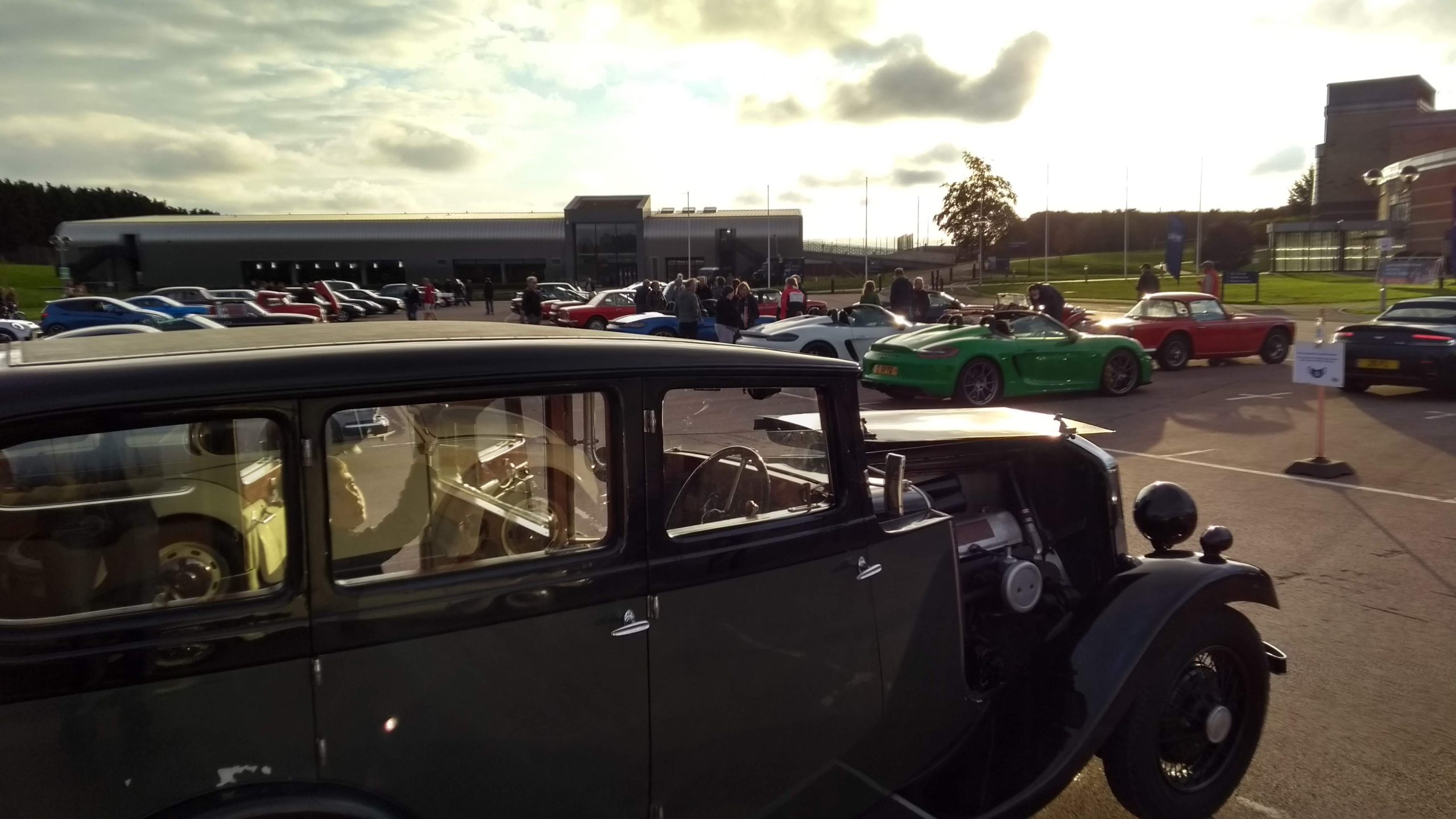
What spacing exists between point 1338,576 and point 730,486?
5.01 meters

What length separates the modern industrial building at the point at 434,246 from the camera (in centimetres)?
6450

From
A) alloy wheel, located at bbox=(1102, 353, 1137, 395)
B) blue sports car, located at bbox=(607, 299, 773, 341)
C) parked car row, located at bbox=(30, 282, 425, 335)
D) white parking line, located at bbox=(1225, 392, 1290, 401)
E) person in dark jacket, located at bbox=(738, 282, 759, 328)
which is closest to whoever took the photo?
white parking line, located at bbox=(1225, 392, 1290, 401)

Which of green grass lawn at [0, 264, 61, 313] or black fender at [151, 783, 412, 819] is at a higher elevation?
green grass lawn at [0, 264, 61, 313]

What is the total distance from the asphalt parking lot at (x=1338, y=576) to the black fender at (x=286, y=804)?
2.52 meters

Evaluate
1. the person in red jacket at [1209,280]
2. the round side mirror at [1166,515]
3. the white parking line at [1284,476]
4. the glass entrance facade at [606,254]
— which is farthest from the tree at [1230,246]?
the round side mirror at [1166,515]

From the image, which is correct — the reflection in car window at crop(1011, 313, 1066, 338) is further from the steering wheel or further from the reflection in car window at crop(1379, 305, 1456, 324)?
the steering wheel

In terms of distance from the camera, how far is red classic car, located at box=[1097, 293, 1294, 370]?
55.9ft

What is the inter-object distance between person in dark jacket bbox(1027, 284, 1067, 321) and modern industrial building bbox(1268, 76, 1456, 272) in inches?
1114

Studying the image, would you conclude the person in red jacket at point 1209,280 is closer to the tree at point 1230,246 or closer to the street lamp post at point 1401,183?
the street lamp post at point 1401,183

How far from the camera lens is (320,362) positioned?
2.08m

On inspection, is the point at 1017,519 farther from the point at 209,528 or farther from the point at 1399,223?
the point at 1399,223

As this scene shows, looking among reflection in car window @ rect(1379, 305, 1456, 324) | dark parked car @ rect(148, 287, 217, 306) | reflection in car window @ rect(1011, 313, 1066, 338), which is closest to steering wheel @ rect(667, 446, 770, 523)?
reflection in car window @ rect(1011, 313, 1066, 338)

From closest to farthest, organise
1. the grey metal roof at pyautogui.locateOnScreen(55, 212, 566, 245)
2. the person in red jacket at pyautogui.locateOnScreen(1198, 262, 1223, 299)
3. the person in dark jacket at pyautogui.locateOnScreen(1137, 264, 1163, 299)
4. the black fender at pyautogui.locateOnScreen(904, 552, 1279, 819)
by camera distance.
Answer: the black fender at pyautogui.locateOnScreen(904, 552, 1279, 819)
the person in red jacket at pyautogui.locateOnScreen(1198, 262, 1223, 299)
the person in dark jacket at pyautogui.locateOnScreen(1137, 264, 1163, 299)
the grey metal roof at pyautogui.locateOnScreen(55, 212, 566, 245)

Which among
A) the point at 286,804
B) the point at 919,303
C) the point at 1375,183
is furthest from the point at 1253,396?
the point at 1375,183
